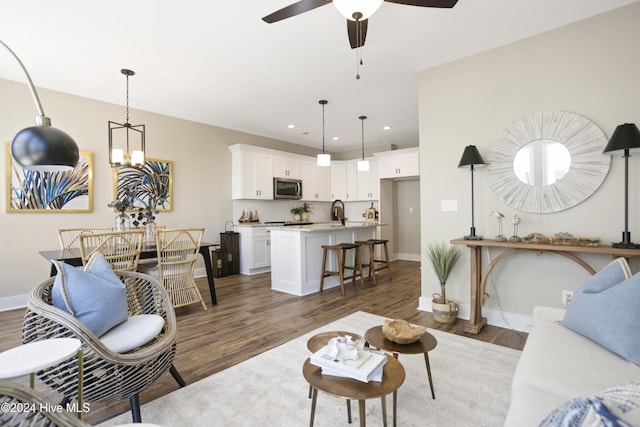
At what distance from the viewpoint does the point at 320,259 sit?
15.0 feet

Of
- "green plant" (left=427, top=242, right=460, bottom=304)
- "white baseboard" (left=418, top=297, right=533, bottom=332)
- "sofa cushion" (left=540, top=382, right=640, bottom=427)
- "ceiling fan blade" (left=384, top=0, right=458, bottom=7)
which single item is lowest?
"white baseboard" (left=418, top=297, right=533, bottom=332)

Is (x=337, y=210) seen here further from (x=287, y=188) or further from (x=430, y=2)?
(x=430, y=2)

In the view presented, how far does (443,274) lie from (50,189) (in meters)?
4.87

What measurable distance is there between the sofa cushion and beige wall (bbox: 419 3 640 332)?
260cm

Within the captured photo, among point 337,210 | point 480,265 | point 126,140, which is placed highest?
point 126,140

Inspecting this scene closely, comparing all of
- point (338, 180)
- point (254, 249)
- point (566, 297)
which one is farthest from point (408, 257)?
point (566, 297)

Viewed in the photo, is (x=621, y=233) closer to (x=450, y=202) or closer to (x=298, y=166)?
(x=450, y=202)

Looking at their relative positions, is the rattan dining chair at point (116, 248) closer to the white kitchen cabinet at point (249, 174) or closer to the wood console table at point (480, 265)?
the white kitchen cabinet at point (249, 174)

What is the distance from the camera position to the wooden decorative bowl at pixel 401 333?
1.71 m

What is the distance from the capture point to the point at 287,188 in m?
6.68

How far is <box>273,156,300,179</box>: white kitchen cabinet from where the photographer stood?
21.1 ft

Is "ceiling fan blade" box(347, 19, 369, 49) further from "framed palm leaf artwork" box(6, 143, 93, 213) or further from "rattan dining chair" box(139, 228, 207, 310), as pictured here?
"framed palm leaf artwork" box(6, 143, 93, 213)

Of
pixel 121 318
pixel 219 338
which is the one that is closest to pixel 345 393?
pixel 121 318

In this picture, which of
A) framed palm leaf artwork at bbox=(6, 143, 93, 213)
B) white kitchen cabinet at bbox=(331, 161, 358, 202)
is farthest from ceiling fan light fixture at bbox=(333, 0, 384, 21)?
white kitchen cabinet at bbox=(331, 161, 358, 202)
